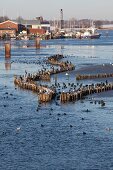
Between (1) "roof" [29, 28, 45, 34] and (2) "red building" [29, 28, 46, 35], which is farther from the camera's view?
(1) "roof" [29, 28, 45, 34]

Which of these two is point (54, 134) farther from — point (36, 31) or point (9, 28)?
point (36, 31)

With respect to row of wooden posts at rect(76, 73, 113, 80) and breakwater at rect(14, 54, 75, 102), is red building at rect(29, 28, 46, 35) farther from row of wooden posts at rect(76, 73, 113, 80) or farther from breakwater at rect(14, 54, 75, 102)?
row of wooden posts at rect(76, 73, 113, 80)

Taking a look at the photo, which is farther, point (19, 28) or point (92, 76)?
point (19, 28)

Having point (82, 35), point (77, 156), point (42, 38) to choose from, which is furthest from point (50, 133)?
point (82, 35)

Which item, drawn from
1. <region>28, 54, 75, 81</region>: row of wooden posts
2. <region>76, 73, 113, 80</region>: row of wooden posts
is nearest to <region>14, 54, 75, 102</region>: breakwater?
<region>28, 54, 75, 81</region>: row of wooden posts

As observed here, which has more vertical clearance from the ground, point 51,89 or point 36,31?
point 36,31

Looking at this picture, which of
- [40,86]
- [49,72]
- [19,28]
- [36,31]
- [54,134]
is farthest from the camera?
[36,31]

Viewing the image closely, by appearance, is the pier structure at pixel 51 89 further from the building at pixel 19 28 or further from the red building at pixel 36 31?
the red building at pixel 36 31

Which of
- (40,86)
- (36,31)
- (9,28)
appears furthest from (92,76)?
(36,31)

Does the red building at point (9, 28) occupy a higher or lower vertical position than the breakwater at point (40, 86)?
higher

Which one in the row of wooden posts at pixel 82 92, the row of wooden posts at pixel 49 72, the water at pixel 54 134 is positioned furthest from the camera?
the row of wooden posts at pixel 49 72

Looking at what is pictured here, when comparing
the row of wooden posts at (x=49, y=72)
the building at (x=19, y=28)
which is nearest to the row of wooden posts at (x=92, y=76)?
the row of wooden posts at (x=49, y=72)

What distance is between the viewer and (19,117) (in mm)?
37062

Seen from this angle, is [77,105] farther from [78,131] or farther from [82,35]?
[82,35]
